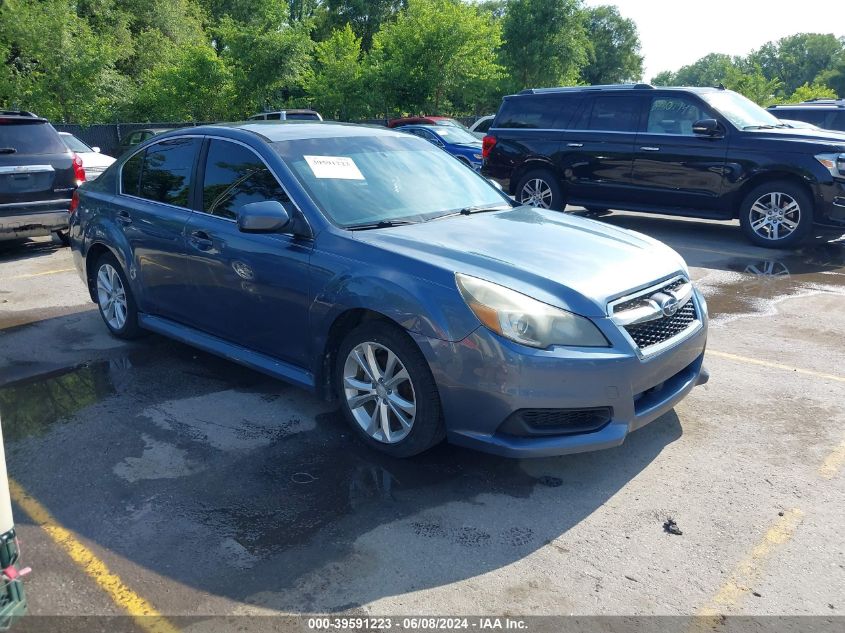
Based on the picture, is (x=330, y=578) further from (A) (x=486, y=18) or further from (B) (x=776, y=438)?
(A) (x=486, y=18)

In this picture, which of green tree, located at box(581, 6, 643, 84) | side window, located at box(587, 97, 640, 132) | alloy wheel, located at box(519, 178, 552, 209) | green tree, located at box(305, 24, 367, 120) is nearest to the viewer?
side window, located at box(587, 97, 640, 132)

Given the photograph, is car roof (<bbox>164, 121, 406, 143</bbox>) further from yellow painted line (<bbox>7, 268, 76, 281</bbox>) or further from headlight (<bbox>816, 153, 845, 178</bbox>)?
headlight (<bbox>816, 153, 845, 178</bbox>)

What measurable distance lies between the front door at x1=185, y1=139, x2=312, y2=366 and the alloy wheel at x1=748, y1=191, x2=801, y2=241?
7298mm

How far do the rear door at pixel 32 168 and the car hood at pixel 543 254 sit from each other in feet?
22.2

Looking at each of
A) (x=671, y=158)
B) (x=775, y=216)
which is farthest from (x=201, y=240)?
(x=775, y=216)

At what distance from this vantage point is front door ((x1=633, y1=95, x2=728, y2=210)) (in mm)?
9828

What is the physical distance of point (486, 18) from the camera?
29781 millimetres

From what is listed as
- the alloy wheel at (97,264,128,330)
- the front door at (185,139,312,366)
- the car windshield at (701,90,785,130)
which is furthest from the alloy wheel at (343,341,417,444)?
the car windshield at (701,90,785,130)

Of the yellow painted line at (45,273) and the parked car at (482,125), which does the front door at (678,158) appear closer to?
the yellow painted line at (45,273)

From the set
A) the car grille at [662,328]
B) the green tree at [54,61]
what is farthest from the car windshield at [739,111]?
the green tree at [54,61]

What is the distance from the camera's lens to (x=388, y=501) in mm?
3586

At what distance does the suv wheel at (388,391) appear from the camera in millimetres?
3717

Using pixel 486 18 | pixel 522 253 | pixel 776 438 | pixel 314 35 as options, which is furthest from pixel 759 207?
pixel 314 35

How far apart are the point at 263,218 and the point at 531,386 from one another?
1751 mm
